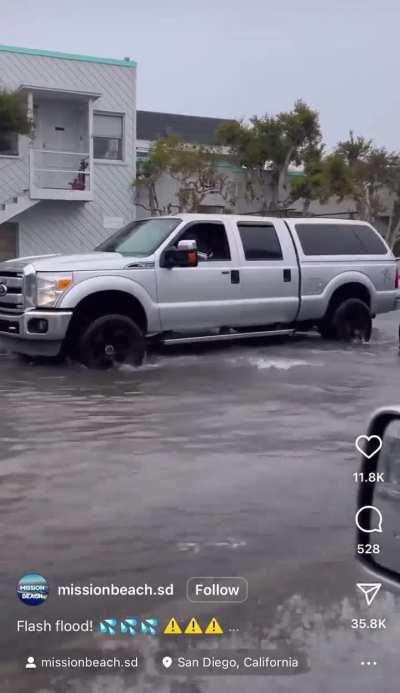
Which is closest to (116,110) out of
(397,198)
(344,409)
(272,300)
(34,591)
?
(397,198)

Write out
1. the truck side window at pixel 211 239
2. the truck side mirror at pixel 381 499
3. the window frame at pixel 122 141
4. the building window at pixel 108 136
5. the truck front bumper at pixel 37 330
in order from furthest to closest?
the building window at pixel 108 136 → the window frame at pixel 122 141 → the truck side window at pixel 211 239 → the truck front bumper at pixel 37 330 → the truck side mirror at pixel 381 499

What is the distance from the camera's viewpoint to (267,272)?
1218 centimetres

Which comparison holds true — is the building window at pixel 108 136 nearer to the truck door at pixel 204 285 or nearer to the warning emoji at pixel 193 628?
the truck door at pixel 204 285

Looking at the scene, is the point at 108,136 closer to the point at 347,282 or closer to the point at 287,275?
the point at 347,282

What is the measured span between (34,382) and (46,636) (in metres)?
6.74

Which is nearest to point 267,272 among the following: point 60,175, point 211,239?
point 211,239

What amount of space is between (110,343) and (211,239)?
89.4 inches

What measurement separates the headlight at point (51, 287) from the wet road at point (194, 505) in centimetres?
81

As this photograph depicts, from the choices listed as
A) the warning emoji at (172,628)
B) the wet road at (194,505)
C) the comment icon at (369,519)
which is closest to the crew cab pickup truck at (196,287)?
the wet road at (194,505)

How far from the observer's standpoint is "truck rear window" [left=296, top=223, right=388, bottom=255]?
12961 mm

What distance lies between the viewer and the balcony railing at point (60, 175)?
1067 inches

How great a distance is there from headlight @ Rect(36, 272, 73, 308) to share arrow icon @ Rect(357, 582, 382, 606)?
7060mm

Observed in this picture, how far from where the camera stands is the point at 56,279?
406 inches

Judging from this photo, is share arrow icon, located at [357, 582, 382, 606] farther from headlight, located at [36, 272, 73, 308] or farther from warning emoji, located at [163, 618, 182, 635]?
headlight, located at [36, 272, 73, 308]
